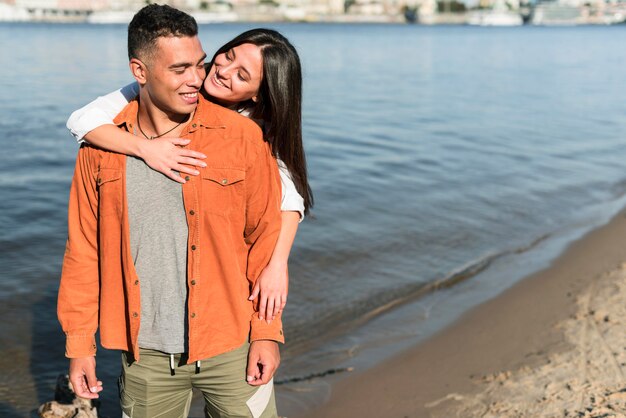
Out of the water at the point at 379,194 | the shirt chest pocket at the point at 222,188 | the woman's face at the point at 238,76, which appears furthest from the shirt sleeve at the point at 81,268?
the water at the point at 379,194

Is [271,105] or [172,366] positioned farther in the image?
[271,105]

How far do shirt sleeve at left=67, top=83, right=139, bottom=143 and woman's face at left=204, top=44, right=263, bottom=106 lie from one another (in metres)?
0.31

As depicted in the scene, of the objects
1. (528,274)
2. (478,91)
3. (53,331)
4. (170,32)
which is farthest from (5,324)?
(478,91)

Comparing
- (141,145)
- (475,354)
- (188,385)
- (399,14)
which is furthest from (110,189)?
(399,14)

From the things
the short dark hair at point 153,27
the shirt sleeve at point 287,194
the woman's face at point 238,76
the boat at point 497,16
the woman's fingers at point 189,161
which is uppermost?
the boat at point 497,16

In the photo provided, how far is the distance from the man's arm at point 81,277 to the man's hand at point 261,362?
57cm

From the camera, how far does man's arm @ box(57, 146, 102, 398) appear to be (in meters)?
2.43

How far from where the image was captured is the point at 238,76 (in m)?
2.63

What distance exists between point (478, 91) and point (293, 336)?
21.0 m

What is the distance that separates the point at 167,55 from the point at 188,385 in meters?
1.18

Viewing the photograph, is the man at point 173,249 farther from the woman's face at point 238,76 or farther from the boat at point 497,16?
the boat at point 497,16

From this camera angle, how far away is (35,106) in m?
18.0

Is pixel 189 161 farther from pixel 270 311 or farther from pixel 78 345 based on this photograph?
pixel 78 345

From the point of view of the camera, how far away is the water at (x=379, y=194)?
6.25 metres
